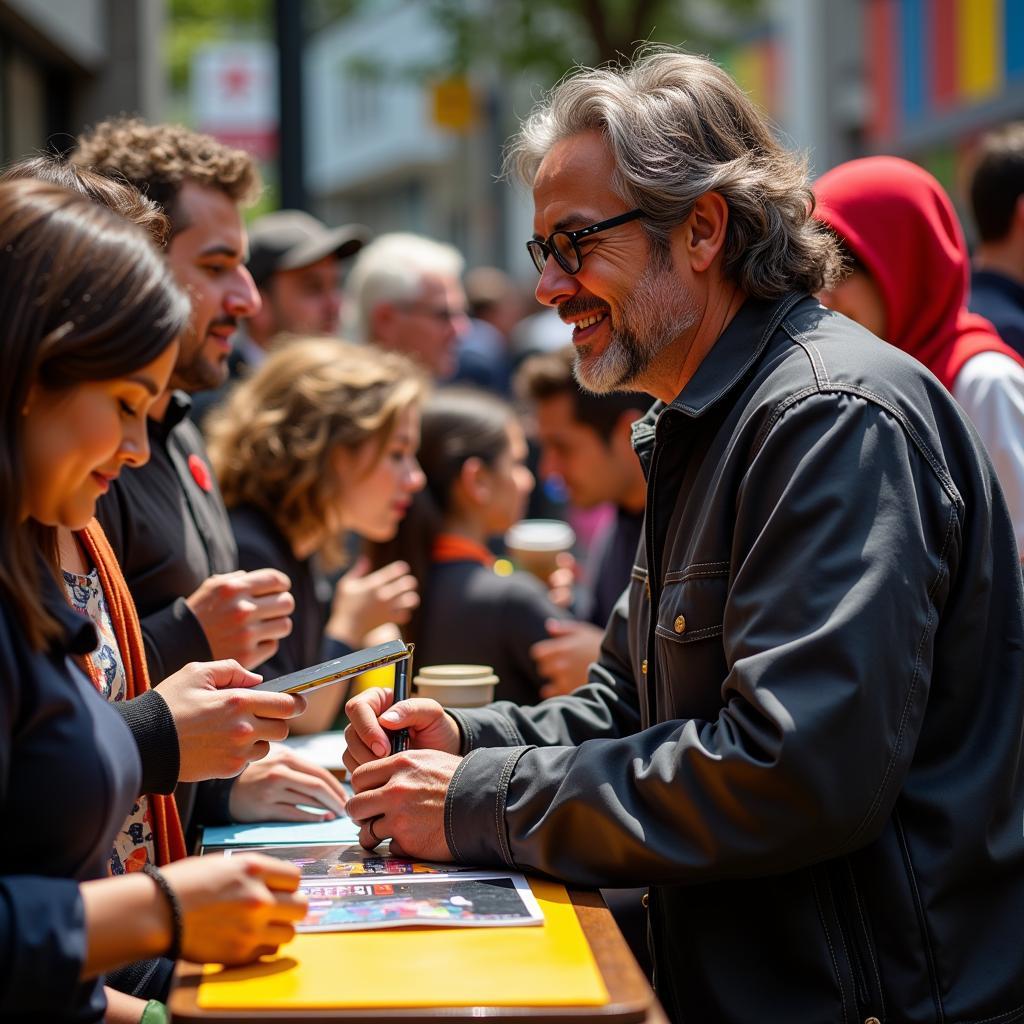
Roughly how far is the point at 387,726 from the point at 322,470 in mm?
1679

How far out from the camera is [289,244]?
636 cm

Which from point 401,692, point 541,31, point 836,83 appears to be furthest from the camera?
point 836,83

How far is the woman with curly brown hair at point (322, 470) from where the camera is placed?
399 cm

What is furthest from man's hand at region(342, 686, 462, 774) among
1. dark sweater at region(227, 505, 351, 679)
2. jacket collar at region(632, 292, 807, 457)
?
dark sweater at region(227, 505, 351, 679)

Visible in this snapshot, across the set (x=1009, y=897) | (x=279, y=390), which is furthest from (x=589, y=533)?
(x=1009, y=897)

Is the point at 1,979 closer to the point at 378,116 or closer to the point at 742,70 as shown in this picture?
the point at 742,70

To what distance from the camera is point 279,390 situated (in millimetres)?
4270

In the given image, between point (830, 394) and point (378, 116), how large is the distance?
4068cm

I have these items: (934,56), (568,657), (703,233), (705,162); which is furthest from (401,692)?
(934,56)

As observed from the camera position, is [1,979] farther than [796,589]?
No

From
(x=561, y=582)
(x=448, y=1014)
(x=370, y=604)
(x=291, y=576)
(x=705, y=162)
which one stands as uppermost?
(x=705, y=162)

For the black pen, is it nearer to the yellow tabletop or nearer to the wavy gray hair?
the yellow tabletop

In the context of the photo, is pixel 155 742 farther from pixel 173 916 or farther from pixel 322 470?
pixel 322 470

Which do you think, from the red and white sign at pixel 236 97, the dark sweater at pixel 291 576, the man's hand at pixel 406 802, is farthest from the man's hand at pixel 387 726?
the red and white sign at pixel 236 97
